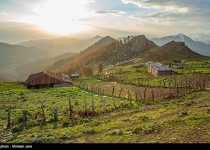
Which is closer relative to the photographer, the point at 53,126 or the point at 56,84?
the point at 53,126

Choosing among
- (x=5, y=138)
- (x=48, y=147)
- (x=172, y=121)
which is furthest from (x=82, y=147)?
(x=5, y=138)

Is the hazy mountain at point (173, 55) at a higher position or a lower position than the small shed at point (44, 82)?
higher

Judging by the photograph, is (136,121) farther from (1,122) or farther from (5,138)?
(1,122)

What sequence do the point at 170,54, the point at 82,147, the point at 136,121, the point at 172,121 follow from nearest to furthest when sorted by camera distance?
the point at 82,147
the point at 172,121
the point at 136,121
the point at 170,54

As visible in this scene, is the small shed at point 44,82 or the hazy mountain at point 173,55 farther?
the hazy mountain at point 173,55

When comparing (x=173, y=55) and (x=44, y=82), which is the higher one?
(x=173, y=55)

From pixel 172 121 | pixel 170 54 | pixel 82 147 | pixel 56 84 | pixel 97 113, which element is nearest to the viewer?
pixel 82 147

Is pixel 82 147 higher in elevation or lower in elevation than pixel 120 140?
higher

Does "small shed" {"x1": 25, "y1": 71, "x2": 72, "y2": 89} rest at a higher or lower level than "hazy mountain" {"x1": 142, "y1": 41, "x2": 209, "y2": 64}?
lower

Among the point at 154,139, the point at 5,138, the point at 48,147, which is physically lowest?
the point at 5,138

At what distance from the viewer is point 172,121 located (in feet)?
61.1

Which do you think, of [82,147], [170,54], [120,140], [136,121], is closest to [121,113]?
[136,121]

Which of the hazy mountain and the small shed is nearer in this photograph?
the small shed

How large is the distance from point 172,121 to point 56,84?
5990 centimetres
